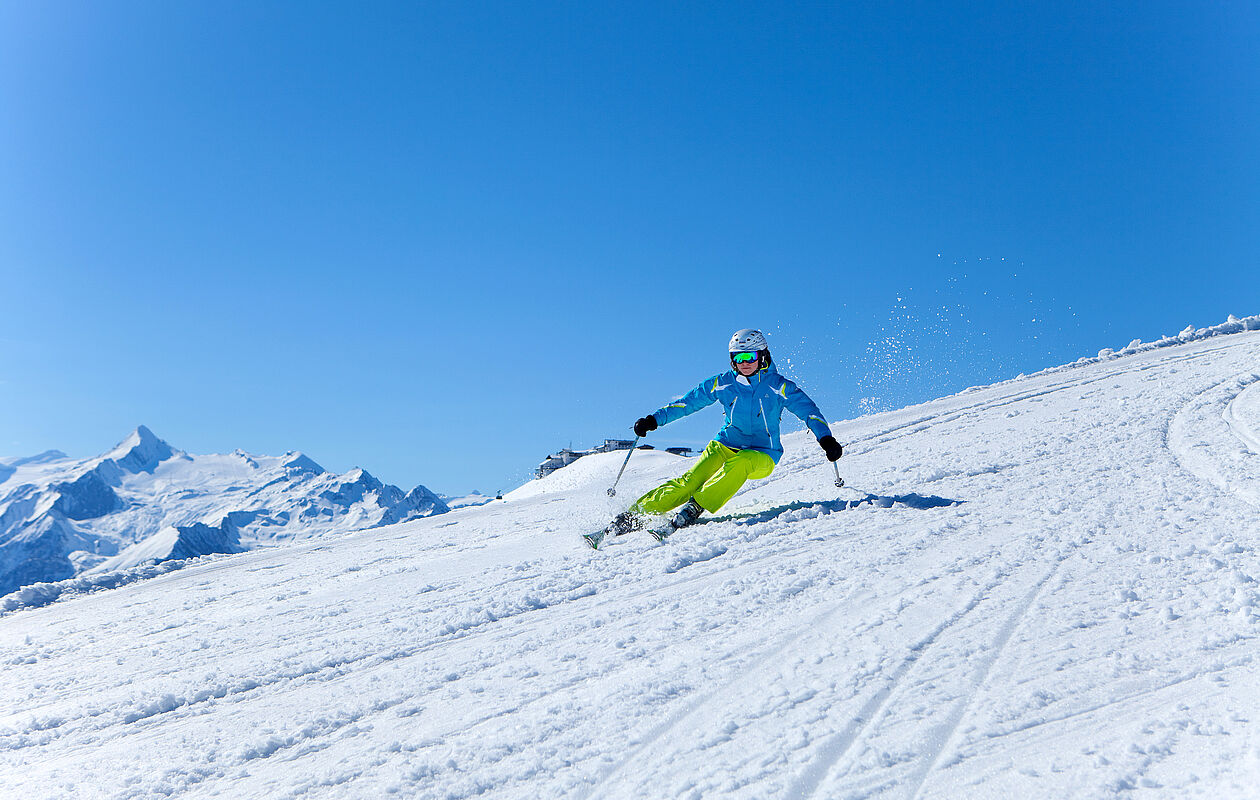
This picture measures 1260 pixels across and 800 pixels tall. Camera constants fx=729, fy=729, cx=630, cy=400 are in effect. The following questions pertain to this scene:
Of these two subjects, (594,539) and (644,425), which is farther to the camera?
(644,425)

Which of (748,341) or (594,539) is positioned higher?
(748,341)

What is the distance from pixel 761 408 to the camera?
6.79 metres

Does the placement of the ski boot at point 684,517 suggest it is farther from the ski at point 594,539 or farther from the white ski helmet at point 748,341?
the white ski helmet at point 748,341

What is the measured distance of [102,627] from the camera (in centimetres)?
554

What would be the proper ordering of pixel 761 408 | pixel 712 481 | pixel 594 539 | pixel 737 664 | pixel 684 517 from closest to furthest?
1. pixel 737 664
2. pixel 594 539
3. pixel 684 517
4. pixel 712 481
5. pixel 761 408

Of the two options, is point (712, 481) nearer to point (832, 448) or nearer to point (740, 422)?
point (740, 422)

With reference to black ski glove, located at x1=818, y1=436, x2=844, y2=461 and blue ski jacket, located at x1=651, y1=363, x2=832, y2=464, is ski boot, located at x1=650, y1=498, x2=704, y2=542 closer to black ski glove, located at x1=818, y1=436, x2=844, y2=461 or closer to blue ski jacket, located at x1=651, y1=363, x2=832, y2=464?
blue ski jacket, located at x1=651, y1=363, x2=832, y2=464

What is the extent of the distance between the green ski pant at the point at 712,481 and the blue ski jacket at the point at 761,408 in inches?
5.5

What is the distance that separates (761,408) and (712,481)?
35.3 inches

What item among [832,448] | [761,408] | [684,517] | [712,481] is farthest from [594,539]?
[832,448]

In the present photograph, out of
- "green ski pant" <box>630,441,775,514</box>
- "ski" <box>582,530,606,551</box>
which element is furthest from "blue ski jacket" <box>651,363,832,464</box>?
"ski" <box>582,530,606,551</box>

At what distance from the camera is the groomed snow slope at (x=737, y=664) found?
2176 mm

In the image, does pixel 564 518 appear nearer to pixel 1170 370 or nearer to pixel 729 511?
pixel 729 511

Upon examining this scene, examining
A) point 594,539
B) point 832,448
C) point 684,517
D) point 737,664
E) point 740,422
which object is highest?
point 740,422
